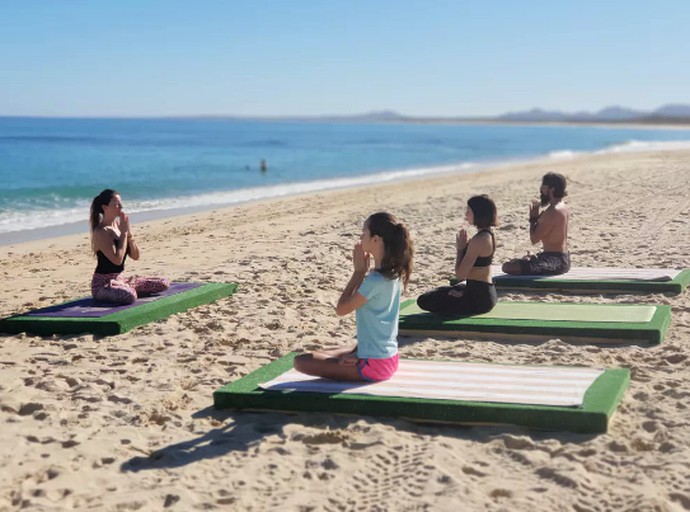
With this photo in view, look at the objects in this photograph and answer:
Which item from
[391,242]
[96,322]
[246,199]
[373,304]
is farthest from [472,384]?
[246,199]

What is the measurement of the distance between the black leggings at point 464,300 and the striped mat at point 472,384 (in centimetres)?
163

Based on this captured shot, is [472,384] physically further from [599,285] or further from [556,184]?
[556,184]

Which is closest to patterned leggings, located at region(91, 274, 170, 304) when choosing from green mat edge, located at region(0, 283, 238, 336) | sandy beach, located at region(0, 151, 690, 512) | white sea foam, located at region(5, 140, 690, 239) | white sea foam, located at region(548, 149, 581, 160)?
green mat edge, located at region(0, 283, 238, 336)

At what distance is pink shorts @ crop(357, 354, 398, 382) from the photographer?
5.89 metres

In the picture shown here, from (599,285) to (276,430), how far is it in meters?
4.95

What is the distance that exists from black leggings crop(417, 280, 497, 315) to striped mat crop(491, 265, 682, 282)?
1.83 metres

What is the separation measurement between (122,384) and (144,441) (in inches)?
46.2

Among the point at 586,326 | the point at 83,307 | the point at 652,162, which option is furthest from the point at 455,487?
the point at 652,162

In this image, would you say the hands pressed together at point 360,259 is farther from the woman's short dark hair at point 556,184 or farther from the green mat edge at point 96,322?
the woman's short dark hair at point 556,184

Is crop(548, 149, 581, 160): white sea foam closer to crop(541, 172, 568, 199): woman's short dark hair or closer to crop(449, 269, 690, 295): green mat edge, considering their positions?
crop(541, 172, 568, 199): woman's short dark hair

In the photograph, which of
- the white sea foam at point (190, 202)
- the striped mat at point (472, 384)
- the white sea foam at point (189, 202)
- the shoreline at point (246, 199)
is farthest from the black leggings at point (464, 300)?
→ the white sea foam at point (190, 202)

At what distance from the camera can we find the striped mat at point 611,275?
9523mm

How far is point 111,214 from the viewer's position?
8406 mm

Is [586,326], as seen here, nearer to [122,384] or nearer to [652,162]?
[122,384]
